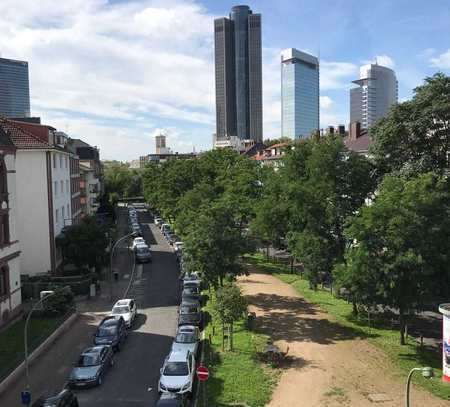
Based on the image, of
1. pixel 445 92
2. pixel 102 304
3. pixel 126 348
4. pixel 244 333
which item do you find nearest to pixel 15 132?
pixel 102 304

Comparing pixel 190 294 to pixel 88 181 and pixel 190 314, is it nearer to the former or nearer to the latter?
pixel 190 314

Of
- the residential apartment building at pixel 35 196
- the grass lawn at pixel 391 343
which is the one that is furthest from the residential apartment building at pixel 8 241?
the grass lawn at pixel 391 343

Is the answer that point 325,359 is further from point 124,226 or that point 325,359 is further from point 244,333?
point 124,226

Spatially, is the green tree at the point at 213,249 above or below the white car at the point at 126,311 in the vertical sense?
above

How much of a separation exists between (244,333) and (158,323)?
6961 millimetres

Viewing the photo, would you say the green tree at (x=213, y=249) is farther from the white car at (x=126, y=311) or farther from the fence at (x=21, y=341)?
the fence at (x=21, y=341)

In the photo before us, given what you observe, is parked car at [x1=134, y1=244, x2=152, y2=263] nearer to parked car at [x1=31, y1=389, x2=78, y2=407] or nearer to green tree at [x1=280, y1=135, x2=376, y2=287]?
green tree at [x1=280, y1=135, x2=376, y2=287]

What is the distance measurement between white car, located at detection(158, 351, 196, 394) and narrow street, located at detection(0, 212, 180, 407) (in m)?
0.96

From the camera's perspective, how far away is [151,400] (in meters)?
23.8

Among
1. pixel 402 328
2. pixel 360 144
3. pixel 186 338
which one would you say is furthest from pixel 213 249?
pixel 360 144

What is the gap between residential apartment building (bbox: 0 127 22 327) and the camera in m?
36.0

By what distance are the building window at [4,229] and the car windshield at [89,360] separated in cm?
1366

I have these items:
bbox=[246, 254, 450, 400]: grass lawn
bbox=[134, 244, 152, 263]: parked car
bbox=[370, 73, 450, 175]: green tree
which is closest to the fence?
bbox=[246, 254, 450, 400]: grass lawn

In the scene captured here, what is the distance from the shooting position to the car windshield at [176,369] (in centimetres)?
2464
